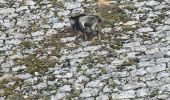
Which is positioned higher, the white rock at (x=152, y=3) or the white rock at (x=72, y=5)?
the white rock at (x=152, y=3)

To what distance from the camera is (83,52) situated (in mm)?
11047

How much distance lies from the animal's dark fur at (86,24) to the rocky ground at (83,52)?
185 millimetres

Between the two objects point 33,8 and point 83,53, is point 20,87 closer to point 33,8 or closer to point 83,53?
point 83,53

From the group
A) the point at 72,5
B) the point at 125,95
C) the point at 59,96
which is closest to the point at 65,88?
the point at 59,96

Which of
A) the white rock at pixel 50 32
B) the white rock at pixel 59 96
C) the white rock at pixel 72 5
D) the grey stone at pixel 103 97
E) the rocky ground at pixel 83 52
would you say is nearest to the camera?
the grey stone at pixel 103 97

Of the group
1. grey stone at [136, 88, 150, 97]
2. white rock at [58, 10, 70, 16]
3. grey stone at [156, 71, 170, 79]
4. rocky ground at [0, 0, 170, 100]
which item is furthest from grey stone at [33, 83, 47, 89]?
grey stone at [156, 71, 170, 79]

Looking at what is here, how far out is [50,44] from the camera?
11.3m

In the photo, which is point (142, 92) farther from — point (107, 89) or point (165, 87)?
point (107, 89)

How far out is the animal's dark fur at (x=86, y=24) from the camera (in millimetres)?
11482

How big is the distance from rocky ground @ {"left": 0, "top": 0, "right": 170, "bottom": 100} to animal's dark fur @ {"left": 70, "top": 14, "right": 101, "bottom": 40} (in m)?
0.19

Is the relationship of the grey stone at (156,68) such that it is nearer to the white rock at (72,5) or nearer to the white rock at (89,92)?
the white rock at (89,92)

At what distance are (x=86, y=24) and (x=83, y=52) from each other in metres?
0.86

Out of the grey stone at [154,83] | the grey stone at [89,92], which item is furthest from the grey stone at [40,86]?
the grey stone at [154,83]

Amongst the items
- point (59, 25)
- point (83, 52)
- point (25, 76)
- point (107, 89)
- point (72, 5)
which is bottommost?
point (107, 89)
